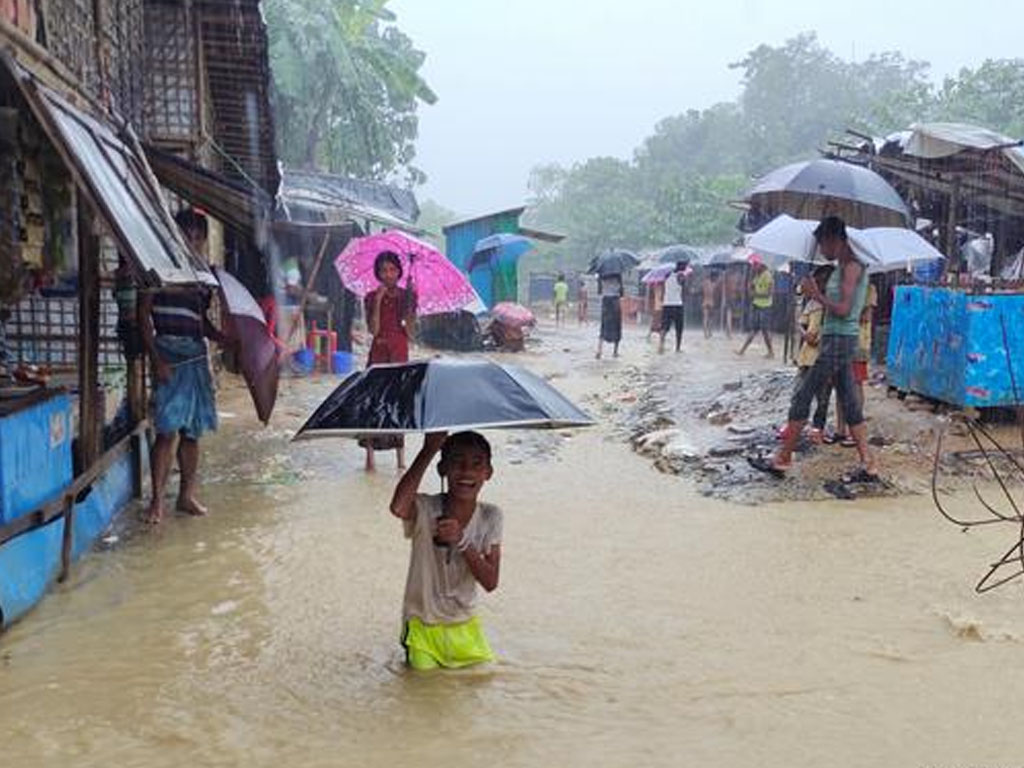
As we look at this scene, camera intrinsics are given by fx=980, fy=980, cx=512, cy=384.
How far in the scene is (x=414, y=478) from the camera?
3693 millimetres

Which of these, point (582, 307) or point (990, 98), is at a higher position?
point (990, 98)

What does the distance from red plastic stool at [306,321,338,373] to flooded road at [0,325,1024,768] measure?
25.9ft

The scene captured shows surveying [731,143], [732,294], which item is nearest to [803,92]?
[731,143]

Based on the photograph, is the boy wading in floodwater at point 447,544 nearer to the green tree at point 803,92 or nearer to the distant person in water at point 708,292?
the distant person in water at point 708,292

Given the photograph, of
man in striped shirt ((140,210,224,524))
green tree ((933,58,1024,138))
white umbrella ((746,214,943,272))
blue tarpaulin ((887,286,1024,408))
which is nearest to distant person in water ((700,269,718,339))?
green tree ((933,58,1024,138))

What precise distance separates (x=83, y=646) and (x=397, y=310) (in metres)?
4.06

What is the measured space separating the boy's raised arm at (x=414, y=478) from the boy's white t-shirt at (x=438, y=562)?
0.05 meters

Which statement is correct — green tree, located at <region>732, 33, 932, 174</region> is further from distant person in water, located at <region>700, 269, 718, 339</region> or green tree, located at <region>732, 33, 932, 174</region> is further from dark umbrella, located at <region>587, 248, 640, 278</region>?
dark umbrella, located at <region>587, 248, 640, 278</region>

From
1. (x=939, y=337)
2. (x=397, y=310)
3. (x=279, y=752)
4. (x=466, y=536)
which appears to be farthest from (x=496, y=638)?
(x=939, y=337)

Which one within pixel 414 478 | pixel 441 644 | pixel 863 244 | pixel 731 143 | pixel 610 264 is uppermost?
pixel 731 143

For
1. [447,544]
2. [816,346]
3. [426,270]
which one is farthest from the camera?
[426,270]

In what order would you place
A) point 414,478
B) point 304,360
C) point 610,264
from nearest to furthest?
point 414,478
point 304,360
point 610,264

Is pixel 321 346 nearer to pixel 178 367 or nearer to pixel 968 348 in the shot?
pixel 178 367

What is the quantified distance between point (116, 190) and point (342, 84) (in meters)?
22.0
